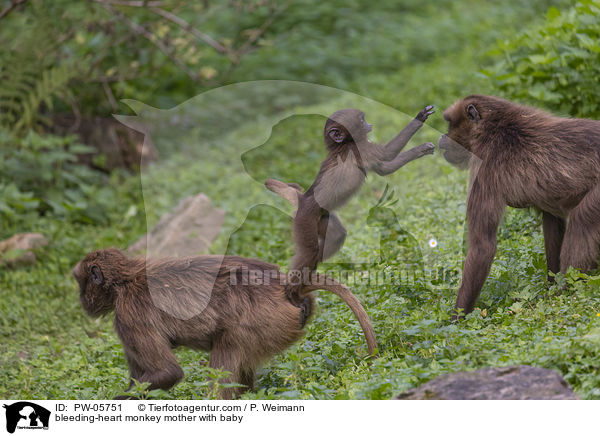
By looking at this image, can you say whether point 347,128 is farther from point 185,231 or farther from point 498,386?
point 185,231

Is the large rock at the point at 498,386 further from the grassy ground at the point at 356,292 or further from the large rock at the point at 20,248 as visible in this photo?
the large rock at the point at 20,248

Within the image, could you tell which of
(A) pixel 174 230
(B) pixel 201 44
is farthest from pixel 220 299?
(B) pixel 201 44

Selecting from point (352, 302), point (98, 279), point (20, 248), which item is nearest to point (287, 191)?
point (352, 302)

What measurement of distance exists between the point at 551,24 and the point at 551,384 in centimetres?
602

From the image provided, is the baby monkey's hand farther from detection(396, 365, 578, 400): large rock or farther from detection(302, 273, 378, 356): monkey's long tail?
detection(396, 365, 578, 400): large rock

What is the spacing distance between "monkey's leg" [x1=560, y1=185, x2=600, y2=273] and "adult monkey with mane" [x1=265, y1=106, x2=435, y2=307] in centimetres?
135

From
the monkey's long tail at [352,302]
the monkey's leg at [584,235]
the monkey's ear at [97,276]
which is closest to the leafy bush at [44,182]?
the monkey's ear at [97,276]

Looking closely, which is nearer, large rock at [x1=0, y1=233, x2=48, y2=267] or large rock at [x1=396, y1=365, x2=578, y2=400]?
large rock at [x1=396, y1=365, x2=578, y2=400]

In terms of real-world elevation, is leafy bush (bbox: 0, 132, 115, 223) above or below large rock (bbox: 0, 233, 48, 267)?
above

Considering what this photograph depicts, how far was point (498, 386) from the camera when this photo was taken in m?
4.43

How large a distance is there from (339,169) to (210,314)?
5.73ft

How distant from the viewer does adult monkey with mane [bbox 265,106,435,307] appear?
20.9 ft

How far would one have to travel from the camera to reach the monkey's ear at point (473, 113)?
20.4 ft
